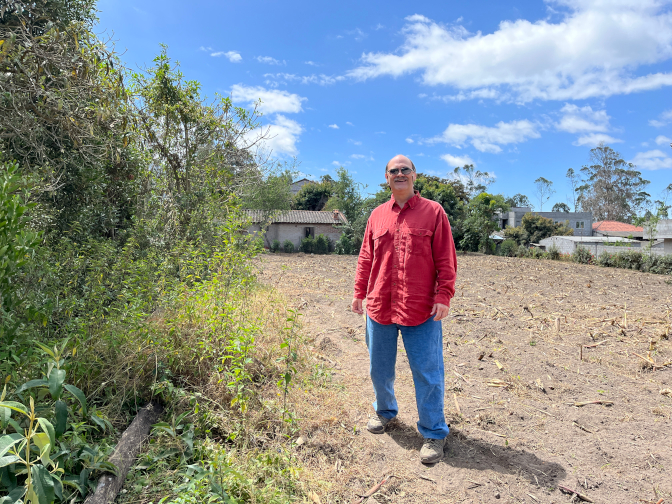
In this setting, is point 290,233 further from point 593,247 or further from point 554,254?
point 593,247

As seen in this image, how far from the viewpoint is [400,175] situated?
123 inches

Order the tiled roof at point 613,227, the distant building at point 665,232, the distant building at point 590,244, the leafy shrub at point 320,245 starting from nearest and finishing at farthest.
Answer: the distant building at point 665,232 → the distant building at point 590,244 → the leafy shrub at point 320,245 → the tiled roof at point 613,227

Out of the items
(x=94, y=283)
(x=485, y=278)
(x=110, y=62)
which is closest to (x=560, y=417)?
(x=94, y=283)

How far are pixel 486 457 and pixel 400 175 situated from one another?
2.33 meters

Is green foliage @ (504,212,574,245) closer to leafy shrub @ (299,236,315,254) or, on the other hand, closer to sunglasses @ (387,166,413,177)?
leafy shrub @ (299,236,315,254)

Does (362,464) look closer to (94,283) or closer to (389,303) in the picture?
(389,303)

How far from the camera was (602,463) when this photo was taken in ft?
10.1

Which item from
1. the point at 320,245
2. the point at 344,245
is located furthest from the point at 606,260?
the point at 320,245

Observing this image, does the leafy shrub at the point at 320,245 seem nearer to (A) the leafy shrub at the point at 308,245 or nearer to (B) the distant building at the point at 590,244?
(A) the leafy shrub at the point at 308,245

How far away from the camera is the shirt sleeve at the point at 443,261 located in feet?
9.70

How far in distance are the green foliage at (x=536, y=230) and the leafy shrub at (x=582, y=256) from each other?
13.2 metres

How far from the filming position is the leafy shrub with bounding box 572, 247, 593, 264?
1038 inches

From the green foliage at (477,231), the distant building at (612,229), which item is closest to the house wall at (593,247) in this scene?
the green foliage at (477,231)

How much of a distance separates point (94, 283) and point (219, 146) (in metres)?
4.65
